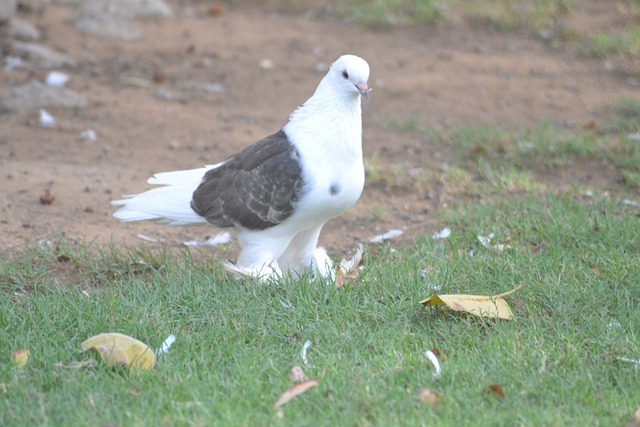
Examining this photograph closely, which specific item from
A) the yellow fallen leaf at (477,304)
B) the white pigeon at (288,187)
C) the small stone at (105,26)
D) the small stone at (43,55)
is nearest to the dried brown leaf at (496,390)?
the yellow fallen leaf at (477,304)

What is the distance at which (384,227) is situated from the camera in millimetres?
5309

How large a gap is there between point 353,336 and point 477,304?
1.84ft

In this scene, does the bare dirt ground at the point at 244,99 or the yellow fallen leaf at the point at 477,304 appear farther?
the bare dirt ground at the point at 244,99

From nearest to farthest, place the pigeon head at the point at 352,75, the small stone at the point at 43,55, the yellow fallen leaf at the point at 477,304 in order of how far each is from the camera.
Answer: the yellow fallen leaf at the point at 477,304 < the pigeon head at the point at 352,75 < the small stone at the point at 43,55

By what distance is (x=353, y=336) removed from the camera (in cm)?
376

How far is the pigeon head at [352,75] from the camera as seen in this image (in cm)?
404

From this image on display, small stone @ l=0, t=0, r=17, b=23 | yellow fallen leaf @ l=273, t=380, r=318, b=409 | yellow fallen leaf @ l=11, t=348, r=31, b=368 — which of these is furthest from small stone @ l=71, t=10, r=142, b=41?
yellow fallen leaf @ l=273, t=380, r=318, b=409

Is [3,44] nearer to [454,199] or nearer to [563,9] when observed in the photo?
[454,199]

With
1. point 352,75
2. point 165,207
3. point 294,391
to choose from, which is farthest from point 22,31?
point 294,391

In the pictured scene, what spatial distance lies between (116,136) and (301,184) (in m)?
2.93

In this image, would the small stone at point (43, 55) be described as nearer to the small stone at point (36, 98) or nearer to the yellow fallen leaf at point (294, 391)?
the small stone at point (36, 98)

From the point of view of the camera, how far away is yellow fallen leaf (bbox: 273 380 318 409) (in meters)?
3.21

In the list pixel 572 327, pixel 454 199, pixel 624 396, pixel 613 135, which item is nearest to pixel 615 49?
pixel 613 135

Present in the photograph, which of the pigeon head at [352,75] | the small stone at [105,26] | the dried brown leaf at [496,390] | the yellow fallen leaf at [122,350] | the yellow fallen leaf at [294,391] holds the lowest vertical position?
the small stone at [105,26]
